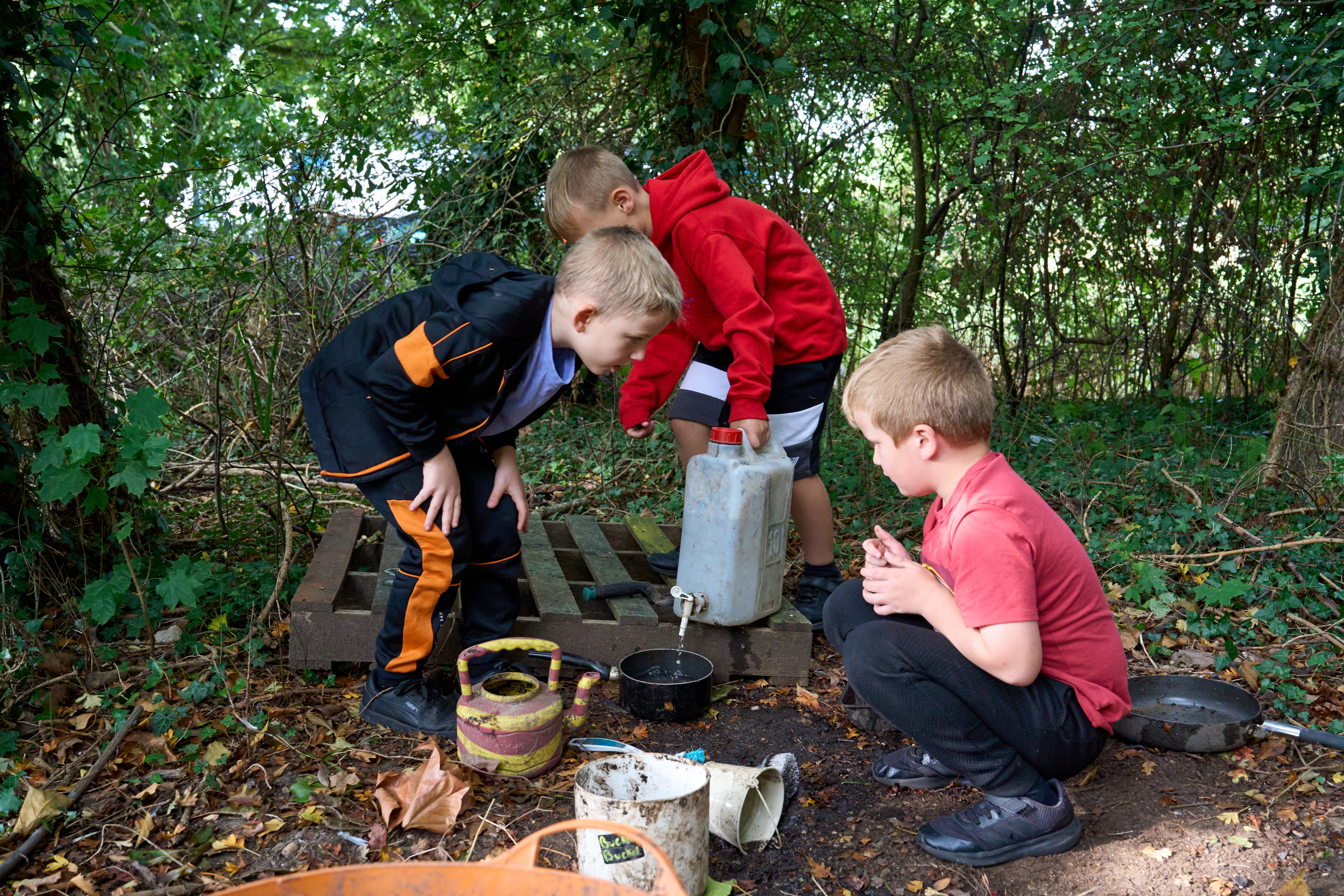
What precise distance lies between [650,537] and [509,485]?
113 centimetres

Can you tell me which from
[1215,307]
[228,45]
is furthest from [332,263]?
[228,45]

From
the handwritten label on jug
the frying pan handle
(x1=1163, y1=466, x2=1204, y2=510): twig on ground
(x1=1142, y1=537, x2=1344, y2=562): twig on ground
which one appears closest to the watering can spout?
the handwritten label on jug

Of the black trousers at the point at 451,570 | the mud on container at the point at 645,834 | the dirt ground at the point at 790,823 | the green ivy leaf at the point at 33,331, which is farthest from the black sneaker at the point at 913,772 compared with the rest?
the green ivy leaf at the point at 33,331

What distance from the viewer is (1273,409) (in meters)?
5.21

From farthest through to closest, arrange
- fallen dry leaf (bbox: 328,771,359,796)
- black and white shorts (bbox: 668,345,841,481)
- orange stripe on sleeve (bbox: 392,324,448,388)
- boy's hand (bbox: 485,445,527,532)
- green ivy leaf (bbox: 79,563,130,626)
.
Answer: black and white shorts (bbox: 668,345,841,481)
boy's hand (bbox: 485,445,527,532)
green ivy leaf (bbox: 79,563,130,626)
orange stripe on sleeve (bbox: 392,324,448,388)
fallen dry leaf (bbox: 328,771,359,796)

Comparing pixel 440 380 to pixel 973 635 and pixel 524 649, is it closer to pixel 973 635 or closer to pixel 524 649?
pixel 524 649

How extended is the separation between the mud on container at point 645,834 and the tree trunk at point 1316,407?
3070mm

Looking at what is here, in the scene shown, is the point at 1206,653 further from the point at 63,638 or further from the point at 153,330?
the point at 153,330

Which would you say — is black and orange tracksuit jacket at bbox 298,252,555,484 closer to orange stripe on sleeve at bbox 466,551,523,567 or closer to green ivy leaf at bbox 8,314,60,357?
orange stripe on sleeve at bbox 466,551,523,567

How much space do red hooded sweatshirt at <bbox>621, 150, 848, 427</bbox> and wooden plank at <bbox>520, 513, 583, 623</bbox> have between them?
22.1 inches

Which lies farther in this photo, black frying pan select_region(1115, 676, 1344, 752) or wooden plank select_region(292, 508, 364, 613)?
wooden plank select_region(292, 508, 364, 613)

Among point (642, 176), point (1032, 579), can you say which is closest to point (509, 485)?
point (1032, 579)

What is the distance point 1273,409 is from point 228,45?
33.6 feet

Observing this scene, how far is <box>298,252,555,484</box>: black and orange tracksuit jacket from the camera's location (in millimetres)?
2217
